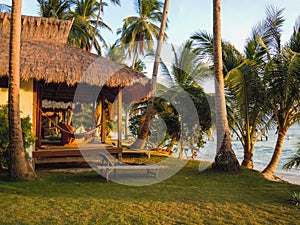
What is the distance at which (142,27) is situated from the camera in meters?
20.7

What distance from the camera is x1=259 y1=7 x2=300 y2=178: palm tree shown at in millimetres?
7547

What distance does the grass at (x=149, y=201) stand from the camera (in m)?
4.05

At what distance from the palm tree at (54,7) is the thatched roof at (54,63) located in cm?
1171

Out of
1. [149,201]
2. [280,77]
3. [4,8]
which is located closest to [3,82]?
[149,201]

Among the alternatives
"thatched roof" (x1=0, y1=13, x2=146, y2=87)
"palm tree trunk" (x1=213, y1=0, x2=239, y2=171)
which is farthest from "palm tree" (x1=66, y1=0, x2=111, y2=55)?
"palm tree trunk" (x1=213, y1=0, x2=239, y2=171)

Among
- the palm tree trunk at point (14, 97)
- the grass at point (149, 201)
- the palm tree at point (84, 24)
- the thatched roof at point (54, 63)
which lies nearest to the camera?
the grass at point (149, 201)

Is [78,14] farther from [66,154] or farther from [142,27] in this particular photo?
[66,154]

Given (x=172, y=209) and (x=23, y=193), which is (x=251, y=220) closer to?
(x=172, y=209)

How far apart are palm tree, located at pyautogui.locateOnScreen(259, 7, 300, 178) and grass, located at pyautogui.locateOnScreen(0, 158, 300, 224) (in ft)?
6.80

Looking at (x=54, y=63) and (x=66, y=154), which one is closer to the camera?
(x=54, y=63)

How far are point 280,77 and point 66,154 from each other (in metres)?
5.58

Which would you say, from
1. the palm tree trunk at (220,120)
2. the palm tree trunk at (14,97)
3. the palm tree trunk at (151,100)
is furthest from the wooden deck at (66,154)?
the palm tree trunk at (220,120)

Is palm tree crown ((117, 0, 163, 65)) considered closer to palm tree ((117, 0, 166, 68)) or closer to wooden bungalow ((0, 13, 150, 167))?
palm tree ((117, 0, 166, 68))

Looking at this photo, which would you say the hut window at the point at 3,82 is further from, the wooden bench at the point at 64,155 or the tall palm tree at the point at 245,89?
the tall palm tree at the point at 245,89
